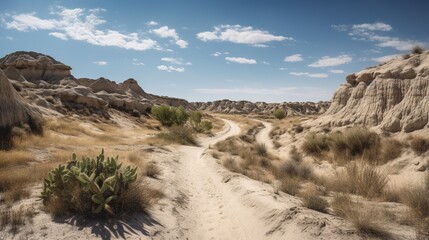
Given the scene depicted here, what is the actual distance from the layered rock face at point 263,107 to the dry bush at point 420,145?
3498 inches

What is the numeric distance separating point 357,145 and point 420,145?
271 cm

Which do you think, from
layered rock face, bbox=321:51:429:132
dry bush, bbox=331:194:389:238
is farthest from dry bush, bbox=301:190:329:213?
layered rock face, bbox=321:51:429:132

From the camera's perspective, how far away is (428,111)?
45.1 ft

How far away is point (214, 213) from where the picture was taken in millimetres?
8344

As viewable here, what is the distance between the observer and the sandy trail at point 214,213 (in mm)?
6777

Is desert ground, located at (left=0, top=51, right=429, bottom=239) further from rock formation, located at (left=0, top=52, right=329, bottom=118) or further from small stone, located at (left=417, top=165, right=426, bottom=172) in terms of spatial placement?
rock formation, located at (left=0, top=52, right=329, bottom=118)

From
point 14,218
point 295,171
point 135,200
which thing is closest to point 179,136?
point 295,171

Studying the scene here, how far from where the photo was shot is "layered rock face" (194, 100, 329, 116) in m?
111

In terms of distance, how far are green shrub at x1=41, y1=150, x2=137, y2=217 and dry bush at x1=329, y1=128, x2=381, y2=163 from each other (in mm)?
11239

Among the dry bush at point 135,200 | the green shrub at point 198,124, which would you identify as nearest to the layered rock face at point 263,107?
the green shrub at point 198,124

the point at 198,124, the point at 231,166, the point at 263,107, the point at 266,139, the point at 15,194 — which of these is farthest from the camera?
the point at 263,107

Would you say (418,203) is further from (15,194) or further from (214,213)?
(15,194)

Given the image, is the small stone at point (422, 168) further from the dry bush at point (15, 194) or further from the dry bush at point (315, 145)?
the dry bush at point (15, 194)

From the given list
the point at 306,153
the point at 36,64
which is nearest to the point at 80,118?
the point at 36,64
